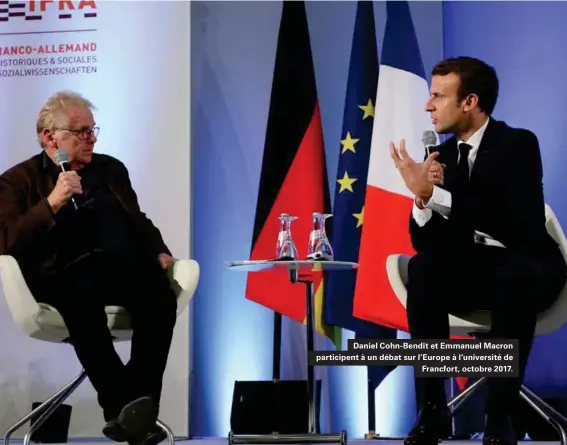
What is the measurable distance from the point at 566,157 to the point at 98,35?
2.13 metres

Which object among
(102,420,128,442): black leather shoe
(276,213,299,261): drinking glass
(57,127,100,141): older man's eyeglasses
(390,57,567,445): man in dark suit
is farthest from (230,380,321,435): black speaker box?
(57,127,100,141): older man's eyeglasses

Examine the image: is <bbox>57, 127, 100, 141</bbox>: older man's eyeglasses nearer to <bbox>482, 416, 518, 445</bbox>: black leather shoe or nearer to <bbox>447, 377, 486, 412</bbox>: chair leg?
<bbox>447, 377, 486, 412</bbox>: chair leg

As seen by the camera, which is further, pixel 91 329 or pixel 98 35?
pixel 98 35

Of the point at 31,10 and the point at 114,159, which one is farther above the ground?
the point at 31,10

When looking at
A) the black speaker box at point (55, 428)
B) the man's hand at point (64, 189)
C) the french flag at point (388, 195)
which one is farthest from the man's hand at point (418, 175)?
the black speaker box at point (55, 428)

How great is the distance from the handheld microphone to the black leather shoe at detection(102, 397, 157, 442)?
1419mm

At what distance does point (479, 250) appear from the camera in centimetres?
304

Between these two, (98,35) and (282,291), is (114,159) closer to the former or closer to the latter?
(98,35)

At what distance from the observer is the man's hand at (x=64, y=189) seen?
3.13 m

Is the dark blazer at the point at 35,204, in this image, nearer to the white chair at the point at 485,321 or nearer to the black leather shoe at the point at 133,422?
the black leather shoe at the point at 133,422

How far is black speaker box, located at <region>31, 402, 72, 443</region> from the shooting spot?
362 cm

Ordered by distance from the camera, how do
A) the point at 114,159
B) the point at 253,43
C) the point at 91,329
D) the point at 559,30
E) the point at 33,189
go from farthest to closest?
the point at 253,43, the point at 559,30, the point at 114,159, the point at 33,189, the point at 91,329

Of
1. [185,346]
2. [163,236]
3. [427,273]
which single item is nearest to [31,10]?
[163,236]

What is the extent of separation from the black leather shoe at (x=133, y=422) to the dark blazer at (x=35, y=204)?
2.57 feet
